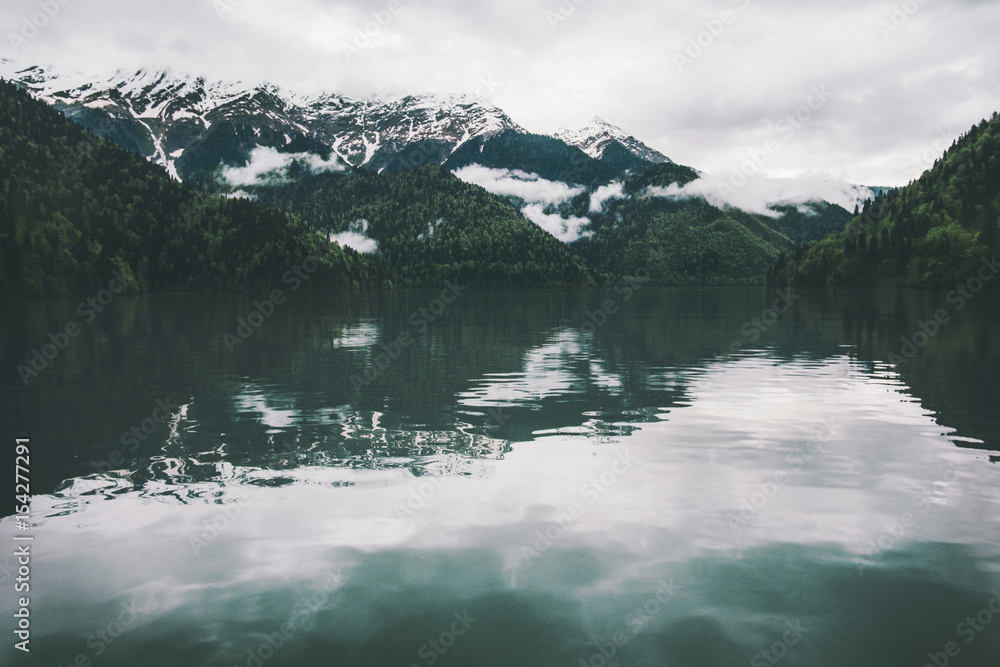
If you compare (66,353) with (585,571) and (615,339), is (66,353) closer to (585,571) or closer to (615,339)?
(615,339)

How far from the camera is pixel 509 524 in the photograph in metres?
16.0

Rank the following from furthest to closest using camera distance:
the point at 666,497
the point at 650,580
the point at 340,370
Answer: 1. the point at 340,370
2. the point at 666,497
3. the point at 650,580

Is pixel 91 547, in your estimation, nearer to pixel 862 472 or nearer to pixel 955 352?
pixel 862 472

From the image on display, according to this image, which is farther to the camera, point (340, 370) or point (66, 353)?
point (66, 353)

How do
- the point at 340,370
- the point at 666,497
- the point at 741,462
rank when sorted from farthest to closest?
1. the point at 340,370
2. the point at 741,462
3. the point at 666,497

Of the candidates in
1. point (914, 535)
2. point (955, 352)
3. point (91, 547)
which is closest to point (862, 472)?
point (914, 535)

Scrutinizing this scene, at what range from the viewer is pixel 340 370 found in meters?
44.1

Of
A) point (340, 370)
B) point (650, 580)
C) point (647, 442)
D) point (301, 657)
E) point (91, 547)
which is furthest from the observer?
point (340, 370)

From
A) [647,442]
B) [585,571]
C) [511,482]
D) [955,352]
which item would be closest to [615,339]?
[955,352]

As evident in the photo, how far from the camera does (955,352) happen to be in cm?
4994

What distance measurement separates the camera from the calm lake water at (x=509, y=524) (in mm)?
11078

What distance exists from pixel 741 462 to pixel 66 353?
4988cm

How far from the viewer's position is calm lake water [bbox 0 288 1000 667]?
11.1m

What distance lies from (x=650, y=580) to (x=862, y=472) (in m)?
10.8
